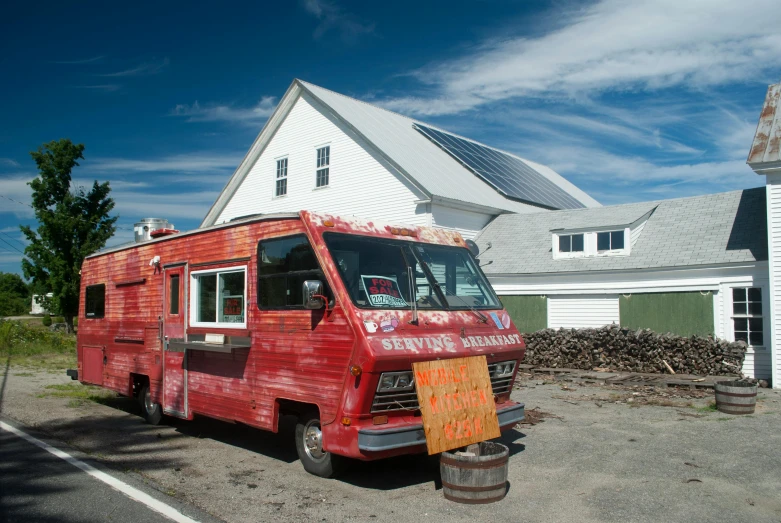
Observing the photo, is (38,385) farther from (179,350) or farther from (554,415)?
(554,415)

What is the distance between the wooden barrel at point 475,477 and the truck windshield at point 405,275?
1.67m

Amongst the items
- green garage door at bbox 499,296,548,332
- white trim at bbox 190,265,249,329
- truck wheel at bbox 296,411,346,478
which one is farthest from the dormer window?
truck wheel at bbox 296,411,346,478

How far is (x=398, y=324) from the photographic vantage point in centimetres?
660

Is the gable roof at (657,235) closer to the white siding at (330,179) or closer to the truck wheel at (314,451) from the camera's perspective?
the white siding at (330,179)

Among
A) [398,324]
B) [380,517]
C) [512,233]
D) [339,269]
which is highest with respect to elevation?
[512,233]

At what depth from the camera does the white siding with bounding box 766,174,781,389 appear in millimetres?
13695

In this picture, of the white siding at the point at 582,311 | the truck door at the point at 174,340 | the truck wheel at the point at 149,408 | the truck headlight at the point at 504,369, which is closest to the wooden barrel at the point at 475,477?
the truck headlight at the point at 504,369

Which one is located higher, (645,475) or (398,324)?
(398,324)

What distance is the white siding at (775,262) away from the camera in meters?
13.7

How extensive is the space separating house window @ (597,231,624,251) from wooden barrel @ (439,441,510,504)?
1304cm

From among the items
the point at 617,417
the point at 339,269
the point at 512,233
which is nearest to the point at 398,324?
the point at 339,269

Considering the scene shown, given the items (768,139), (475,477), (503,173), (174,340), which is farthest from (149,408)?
(503,173)

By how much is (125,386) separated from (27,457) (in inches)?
118

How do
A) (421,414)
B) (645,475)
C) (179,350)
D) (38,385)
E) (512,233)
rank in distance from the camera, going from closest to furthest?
1. (421,414)
2. (645,475)
3. (179,350)
4. (38,385)
5. (512,233)
